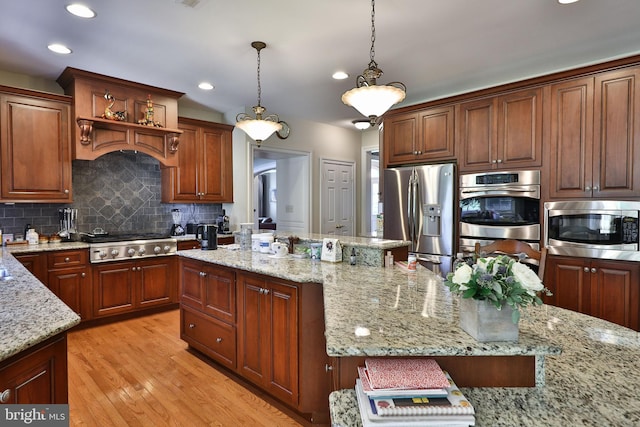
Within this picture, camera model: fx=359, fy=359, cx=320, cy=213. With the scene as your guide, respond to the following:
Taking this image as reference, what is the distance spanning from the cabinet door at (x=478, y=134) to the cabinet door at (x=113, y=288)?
12.4ft

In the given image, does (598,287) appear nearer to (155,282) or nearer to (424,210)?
(424,210)

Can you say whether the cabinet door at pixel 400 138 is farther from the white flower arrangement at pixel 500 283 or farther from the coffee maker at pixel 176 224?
the white flower arrangement at pixel 500 283

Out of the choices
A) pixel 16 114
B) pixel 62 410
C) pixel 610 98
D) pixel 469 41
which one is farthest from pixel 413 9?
pixel 16 114

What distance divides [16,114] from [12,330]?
3173 millimetres

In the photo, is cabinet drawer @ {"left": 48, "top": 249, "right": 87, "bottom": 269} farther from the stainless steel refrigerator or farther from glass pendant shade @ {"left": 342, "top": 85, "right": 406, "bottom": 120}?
the stainless steel refrigerator

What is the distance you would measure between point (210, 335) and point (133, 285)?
1688 millimetres

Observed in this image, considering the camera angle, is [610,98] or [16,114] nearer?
[610,98]

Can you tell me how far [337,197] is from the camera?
607cm

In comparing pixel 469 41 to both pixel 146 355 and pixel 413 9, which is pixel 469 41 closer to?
pixel 413 9

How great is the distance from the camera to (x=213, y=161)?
4.89 m

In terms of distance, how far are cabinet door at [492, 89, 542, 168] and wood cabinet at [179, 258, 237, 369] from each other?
2.80 meters

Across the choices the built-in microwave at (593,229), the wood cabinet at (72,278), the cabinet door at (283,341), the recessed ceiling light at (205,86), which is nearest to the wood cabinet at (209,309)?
the cabinet door at (283,341)

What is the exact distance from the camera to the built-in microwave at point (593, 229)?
2797 millimetres

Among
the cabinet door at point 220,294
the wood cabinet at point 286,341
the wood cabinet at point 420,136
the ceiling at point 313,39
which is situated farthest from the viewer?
the wood cabinet at point 420,136
